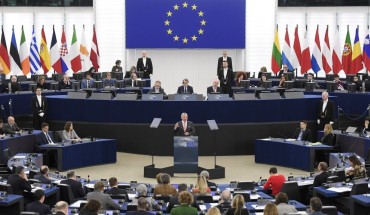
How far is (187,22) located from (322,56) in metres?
7.23

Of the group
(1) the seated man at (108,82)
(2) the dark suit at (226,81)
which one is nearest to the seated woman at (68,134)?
(1) the seated man at (108,82)

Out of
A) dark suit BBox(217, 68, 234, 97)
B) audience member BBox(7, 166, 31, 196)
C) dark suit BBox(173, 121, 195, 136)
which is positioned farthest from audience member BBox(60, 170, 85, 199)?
dark suit BBox(217, 68, 234, 97)

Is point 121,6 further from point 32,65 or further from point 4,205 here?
point 4,205

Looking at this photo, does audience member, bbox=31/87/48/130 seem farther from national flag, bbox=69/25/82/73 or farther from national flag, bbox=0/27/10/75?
national flag, bbox=69/25/82/73

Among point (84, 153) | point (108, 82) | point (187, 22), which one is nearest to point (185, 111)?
point (84, 153)

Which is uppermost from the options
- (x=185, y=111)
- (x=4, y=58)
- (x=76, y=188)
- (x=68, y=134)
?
(x=4, y=58)

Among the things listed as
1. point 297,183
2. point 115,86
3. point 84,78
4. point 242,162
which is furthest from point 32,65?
point 297,183

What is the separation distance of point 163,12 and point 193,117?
14085 millimetres

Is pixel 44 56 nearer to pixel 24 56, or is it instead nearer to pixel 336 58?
pixel 24 56

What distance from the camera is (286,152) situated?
27.3m

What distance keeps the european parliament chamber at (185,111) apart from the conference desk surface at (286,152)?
0.18 ft

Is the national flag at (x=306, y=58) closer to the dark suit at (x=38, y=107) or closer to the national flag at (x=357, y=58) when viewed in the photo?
the national flag at (x=357, y=58)

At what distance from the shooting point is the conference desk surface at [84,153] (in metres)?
26.7

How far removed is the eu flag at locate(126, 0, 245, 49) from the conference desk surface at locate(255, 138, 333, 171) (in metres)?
14.9
